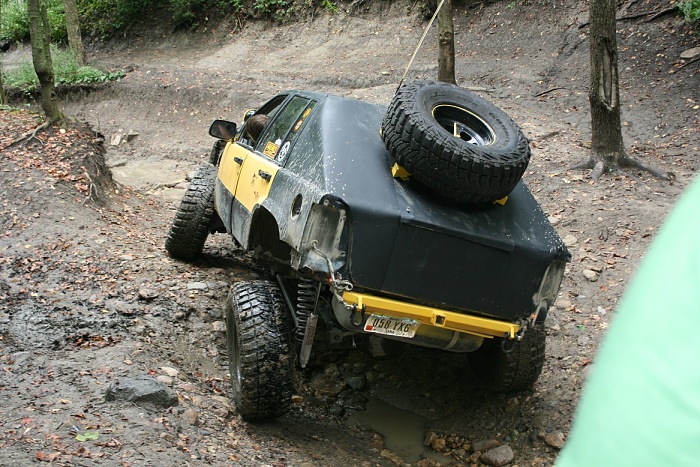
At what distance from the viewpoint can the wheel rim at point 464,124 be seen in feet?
15.5

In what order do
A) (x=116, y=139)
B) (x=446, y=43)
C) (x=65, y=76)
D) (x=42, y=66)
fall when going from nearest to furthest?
(x=42, y=66) < (x=446, y=43) < (x=116, y=139) < (x=65, y=76)

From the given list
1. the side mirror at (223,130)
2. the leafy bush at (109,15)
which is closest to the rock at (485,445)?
the side mirror at (223,130)

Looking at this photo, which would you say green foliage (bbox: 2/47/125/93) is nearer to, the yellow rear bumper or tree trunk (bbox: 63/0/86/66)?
tree trunk (bbox: 63/0/86/66)

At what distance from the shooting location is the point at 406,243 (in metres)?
4.21

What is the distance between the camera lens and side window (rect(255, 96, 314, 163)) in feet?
17.5

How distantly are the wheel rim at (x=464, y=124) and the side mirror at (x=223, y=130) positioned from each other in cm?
248

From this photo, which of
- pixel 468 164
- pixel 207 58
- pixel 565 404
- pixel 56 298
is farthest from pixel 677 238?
pixel 207 58

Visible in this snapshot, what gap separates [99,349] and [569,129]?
27.6ft

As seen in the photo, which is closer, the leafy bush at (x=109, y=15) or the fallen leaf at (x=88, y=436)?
the fallen leaf at (x=88, y=436)

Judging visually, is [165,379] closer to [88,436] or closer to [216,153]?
[88,436]

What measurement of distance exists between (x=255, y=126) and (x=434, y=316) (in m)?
2.70

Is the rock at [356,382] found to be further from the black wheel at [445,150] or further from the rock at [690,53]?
the rock at [690,53]

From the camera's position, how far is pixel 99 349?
16.8ft

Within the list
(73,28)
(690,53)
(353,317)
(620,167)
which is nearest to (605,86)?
(620,167)
